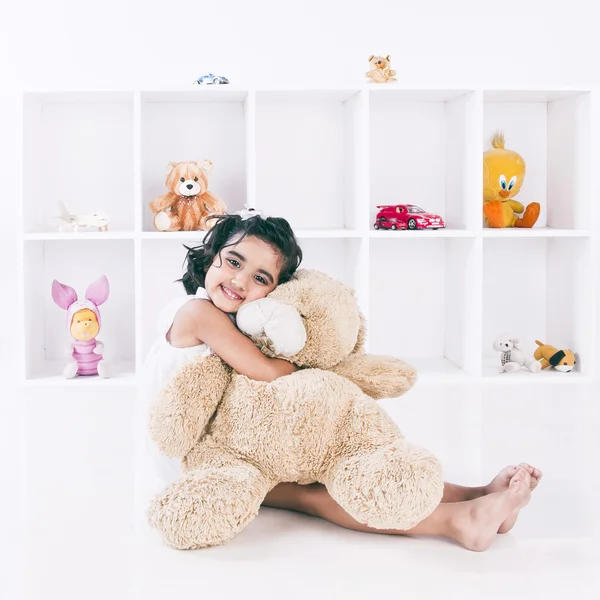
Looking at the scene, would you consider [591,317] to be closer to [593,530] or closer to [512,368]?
[512,368]

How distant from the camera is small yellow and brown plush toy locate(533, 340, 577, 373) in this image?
2.84 meters

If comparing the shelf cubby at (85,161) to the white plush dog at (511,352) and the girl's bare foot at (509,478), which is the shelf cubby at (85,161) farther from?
the girl's bare foot at (509,478)

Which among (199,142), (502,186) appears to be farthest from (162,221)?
(502,186)

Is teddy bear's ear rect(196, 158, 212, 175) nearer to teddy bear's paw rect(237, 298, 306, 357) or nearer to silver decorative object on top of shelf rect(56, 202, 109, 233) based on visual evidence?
silver decorative object on top of shelf rect(56, 202, 109, 233)

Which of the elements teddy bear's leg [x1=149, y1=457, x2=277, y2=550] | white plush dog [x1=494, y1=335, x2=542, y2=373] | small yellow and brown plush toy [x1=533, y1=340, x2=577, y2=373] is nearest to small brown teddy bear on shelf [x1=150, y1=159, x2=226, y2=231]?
white plush dog [x1=494, y1=335, x2=542, y2=373]

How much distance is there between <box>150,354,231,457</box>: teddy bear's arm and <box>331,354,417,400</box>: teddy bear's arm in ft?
0.80

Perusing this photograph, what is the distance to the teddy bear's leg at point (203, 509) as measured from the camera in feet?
4.22

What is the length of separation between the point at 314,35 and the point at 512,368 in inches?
50.6

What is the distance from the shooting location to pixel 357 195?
2820 mm

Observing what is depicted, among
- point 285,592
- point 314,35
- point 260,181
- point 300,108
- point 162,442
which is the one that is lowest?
point 285,592

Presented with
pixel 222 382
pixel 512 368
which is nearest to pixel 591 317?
pixel 512 368

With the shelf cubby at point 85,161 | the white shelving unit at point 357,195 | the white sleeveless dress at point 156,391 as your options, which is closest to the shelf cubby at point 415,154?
the white shelving unit at point 357,195

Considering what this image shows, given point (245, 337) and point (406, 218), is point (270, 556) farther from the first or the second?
point (406, 218)

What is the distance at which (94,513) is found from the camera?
1.51m
